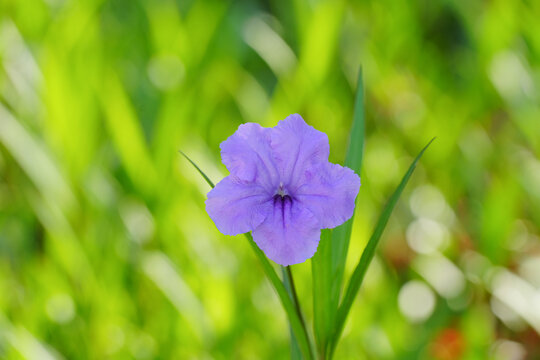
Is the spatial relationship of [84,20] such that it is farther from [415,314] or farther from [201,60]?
[415,314]

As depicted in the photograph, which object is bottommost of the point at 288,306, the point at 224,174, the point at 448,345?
the point at 288,306

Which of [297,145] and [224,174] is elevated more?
[224,174]

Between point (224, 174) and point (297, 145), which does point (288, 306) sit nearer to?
point (297, 145)

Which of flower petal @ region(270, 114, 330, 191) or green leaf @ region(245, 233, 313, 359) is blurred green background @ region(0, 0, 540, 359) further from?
flower petal @ region(270, 114, 330, 191)

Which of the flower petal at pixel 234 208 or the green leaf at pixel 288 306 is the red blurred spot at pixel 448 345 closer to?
the green leaf at pixel 288 306

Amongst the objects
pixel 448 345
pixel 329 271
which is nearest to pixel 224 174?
pixel 448 345

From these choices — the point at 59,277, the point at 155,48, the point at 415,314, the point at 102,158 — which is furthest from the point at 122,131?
the point at 415,314

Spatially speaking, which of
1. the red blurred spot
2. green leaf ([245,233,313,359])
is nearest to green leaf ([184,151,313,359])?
green leaf ([245,233,313,359])
